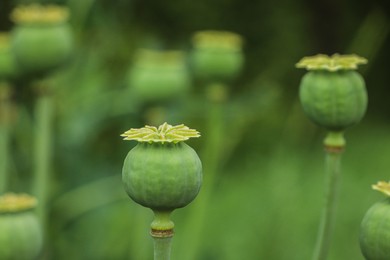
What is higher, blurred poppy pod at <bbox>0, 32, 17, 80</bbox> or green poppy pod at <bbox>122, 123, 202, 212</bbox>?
blurred poppy pod at <bbox>0, 32, 17, 80</bbox>

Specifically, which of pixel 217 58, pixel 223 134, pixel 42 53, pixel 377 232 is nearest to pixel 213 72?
pixel 217 58

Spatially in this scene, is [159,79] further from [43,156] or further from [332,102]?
[332,102]

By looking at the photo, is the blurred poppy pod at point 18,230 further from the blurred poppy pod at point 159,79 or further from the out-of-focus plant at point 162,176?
the blurred poppy pod at point 159,79

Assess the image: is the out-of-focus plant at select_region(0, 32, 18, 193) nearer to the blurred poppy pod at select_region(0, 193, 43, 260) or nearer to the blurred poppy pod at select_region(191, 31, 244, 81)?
the blurred poppy pod at select_region(191, 31, 244, 81)

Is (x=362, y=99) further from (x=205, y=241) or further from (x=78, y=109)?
(x=78, y=109)

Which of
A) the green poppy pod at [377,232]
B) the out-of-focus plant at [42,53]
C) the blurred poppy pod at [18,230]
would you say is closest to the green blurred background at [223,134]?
the out-of-focus plant at [42,53]

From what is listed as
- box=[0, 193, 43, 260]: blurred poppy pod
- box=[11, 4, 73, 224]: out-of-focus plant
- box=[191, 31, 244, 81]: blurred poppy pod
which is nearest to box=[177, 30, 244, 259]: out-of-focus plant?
box=[191, 31, 244, 81]: blurred poppy pod
